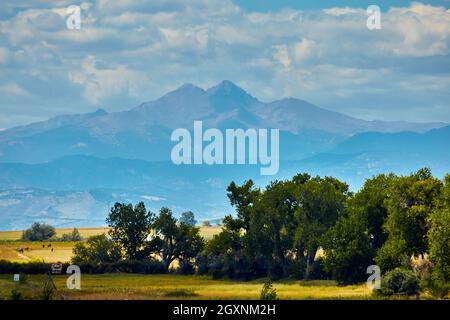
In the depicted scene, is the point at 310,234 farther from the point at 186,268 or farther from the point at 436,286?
the point at 436,286

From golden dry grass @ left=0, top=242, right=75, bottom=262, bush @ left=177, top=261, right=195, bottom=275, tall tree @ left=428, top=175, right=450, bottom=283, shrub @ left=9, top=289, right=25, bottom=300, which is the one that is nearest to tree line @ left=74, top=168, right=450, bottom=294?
tall tree @ left=428, top=175, right=450, bottom=283

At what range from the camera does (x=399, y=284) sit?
9756 centimetres

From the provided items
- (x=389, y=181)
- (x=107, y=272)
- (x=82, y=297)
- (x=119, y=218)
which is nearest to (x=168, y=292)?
(x=82, y=297)

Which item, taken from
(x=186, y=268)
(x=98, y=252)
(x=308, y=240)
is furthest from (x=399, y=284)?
(x=98, y=252)

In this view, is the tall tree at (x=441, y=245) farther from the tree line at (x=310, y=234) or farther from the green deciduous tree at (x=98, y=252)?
the green deciduous tree at (x=98, y=252)

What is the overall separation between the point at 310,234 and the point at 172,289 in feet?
91.7

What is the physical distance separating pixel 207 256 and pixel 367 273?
131 ft

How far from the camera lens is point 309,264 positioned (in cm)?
13038

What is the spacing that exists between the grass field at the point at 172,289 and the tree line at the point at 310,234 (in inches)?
210

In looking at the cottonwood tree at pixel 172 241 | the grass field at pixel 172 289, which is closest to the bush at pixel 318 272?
the grass field at pixel 172 289

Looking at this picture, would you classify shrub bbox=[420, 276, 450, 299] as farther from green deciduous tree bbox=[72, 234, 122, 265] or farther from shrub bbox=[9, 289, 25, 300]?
green deciduous tree bbox=[72, 234, 122, 265]


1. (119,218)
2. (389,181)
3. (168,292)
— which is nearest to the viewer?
(168,292)
